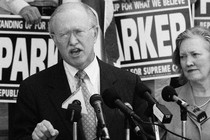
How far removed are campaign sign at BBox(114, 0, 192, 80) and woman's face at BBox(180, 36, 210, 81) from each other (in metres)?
1.20

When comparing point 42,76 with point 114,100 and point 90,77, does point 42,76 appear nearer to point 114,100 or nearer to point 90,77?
point 90,77

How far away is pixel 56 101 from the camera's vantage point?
4203 mm

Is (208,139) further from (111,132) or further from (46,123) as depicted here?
(46,123)

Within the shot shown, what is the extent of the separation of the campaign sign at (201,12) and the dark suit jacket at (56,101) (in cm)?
172

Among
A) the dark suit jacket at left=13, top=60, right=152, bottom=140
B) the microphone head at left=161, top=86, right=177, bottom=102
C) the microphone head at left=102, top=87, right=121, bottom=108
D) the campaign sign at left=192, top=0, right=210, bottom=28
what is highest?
the campaign sign at left=192, top=0, right=210, bottom=28

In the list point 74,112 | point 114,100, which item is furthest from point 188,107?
point 74,112

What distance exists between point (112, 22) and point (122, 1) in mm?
237

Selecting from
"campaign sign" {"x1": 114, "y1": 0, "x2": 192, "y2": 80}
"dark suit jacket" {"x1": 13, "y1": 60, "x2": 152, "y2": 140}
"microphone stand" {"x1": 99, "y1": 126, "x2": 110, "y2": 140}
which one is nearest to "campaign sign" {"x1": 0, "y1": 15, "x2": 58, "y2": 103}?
"campaign sign" {"x1": 114, "y1": 0, "x2": 192, "y2": 80}

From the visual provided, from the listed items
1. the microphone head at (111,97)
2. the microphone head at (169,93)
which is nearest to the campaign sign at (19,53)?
the microphone head at (169,93)

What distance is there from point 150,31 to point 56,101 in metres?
1.84

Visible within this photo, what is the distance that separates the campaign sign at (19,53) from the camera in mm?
5570

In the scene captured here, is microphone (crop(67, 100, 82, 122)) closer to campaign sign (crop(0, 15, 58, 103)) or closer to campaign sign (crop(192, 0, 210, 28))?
campaign sign (crop(0, 15, 58, 103))

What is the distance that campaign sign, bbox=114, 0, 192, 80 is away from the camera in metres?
5.71

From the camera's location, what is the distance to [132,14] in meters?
5.75
